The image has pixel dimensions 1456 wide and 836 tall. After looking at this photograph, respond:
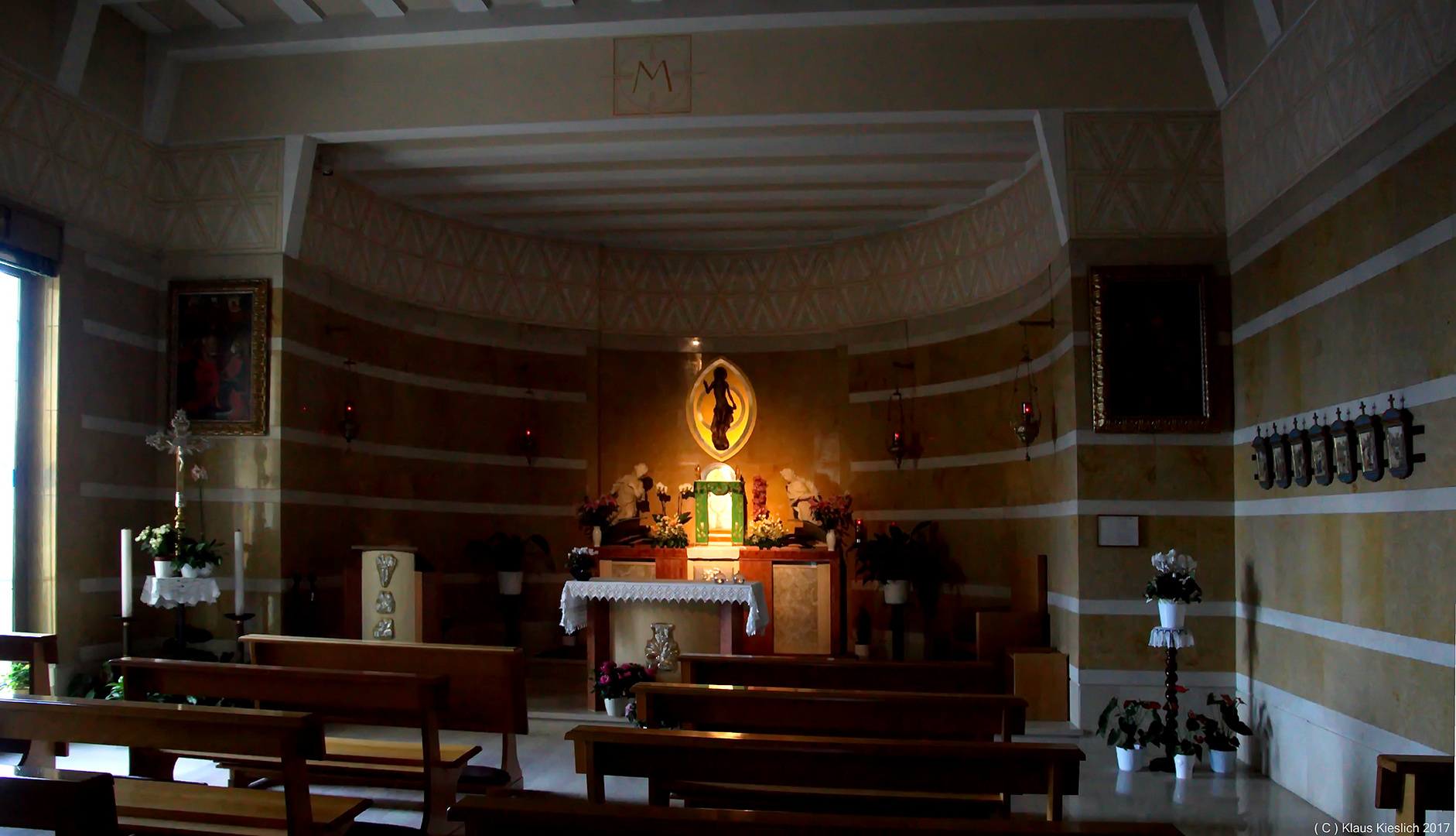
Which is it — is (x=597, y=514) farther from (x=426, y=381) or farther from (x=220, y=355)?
(x=220, y=355)

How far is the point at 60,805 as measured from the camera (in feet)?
8.79

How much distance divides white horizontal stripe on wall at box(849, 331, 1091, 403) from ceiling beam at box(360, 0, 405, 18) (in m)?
5.81

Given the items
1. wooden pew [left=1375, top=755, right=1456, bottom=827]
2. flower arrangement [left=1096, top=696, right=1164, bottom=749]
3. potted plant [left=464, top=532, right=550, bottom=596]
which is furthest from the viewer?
potted plant [left=464, top=532, right=550, bottom=596]

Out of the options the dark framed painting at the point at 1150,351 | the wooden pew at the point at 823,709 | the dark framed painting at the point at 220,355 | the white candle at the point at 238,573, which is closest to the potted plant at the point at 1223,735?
the dark framed painting at the point at 1150,351

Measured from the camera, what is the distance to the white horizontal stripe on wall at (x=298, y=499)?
26.4 ft

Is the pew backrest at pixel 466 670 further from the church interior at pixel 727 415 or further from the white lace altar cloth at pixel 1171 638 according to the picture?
the white lace altar cloth at pixel 1171 638

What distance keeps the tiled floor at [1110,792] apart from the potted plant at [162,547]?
1.32 meters

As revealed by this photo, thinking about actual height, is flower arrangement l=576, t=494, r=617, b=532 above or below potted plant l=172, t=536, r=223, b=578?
above

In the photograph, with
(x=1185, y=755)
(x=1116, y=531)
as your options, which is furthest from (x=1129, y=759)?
(x=1116, y=531)

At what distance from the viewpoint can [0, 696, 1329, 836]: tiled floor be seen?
5.50m

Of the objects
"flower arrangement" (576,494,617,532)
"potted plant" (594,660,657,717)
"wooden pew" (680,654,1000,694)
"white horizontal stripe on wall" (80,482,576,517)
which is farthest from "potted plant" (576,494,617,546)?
"wooden pew" (680,654,1000,694)

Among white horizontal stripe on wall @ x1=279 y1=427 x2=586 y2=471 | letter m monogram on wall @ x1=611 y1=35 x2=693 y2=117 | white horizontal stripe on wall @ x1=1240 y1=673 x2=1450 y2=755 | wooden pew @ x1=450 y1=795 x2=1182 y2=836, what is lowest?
white horizontal stripe on wall @ x1=1240 y1=673 x2=1450 y2=755

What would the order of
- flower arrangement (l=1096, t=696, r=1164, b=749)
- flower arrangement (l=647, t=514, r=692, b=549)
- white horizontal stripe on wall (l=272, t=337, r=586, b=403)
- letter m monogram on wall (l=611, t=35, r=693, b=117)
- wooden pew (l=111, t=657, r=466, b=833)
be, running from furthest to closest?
1. flower arrangement (l=647, t=514, r=692, b=549)
2. white horizontal stripe on wall (l=272, t=337, r=586, b=403)
3. letter m monogram on wall (l=611, t=35, r=693, b=117)
4. flower arrangement (l=1096, t=696, r=1164, b=749)
5. wooden pew (l=111, t=657, r=466, b=833)

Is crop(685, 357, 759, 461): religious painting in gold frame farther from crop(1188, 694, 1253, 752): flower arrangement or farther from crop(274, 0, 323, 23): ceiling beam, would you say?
crop(1188, 694, 1253, 752): flower arrangement
